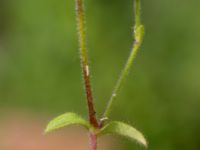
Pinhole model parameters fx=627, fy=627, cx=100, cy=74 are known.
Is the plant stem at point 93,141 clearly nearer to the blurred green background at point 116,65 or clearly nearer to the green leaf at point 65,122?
the green leaf at point 65,122

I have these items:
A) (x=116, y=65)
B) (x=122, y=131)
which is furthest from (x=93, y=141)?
(x=116, y=65)

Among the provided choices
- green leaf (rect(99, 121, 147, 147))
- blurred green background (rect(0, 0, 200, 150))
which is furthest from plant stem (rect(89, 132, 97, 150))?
blurred green background (rect(0, 0, 200, 150))

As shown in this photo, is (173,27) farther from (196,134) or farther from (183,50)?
(196,134)

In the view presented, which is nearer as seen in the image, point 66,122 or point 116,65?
point 66,122

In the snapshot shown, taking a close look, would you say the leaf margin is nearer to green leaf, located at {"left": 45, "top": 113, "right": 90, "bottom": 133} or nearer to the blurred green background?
green leaf, located at {"left": 45, "top": 113, "right": 90, "bottom": 133}

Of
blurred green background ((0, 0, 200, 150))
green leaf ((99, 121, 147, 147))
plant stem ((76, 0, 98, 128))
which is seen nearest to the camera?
plant stem ((76, 0, 98, 128))

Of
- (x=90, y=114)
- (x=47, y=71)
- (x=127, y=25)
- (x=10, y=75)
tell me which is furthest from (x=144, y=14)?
(x=90, y=114)

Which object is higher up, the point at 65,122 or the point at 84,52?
the point at 84,52

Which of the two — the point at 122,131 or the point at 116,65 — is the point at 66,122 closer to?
the point at 122,131

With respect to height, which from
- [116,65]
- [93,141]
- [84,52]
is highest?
[84,52]
